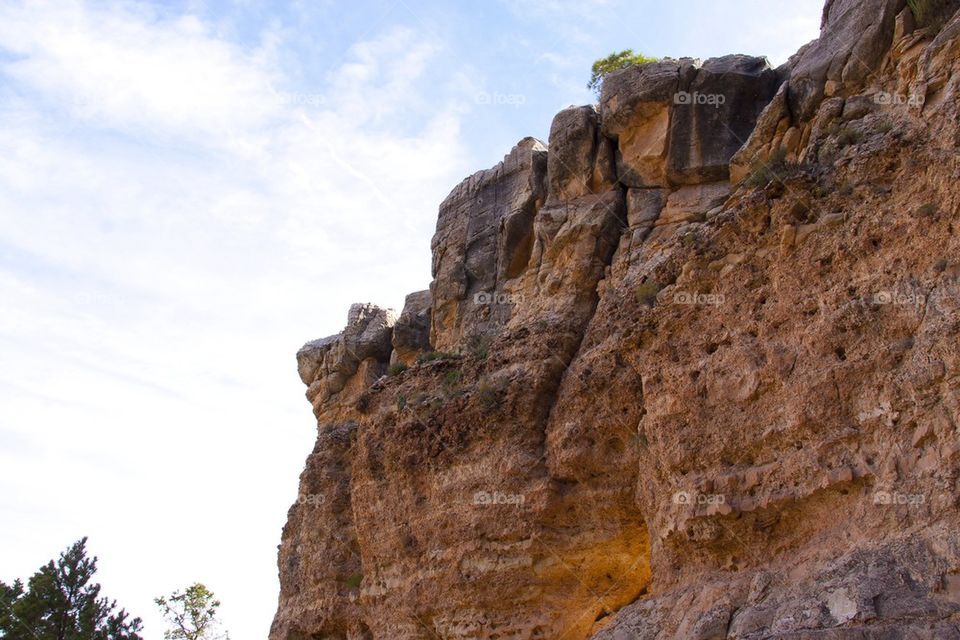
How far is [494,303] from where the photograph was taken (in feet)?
76.6

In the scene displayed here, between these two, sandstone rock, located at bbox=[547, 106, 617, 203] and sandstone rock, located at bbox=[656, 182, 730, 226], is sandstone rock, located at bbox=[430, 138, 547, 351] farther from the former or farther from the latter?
sandstone rock, located at bbox=[656, 182, 730, 226]

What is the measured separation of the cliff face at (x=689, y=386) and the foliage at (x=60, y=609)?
530 inches

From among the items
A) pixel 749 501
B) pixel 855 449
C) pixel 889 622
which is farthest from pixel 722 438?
pixel 889 622

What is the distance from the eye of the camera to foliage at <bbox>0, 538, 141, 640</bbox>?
113ft

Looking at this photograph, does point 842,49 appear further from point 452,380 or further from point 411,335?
point 411,335

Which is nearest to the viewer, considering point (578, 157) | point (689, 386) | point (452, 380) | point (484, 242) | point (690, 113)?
point (689, 386)

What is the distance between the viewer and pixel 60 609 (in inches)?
1421

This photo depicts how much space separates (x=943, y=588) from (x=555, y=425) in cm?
882

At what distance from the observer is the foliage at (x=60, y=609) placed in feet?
113

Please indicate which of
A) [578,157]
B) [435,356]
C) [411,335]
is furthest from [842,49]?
[411,335]

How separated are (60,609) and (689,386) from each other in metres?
29.8

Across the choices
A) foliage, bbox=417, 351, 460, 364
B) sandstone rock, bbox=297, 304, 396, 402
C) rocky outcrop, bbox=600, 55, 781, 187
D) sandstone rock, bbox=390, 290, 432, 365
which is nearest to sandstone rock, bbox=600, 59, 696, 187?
rocky outcrop, bbox=600, 55, 781, 187

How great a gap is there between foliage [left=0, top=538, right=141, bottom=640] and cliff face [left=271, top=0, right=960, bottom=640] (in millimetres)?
13460

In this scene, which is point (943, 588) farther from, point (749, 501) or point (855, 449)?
point (749, 501)
